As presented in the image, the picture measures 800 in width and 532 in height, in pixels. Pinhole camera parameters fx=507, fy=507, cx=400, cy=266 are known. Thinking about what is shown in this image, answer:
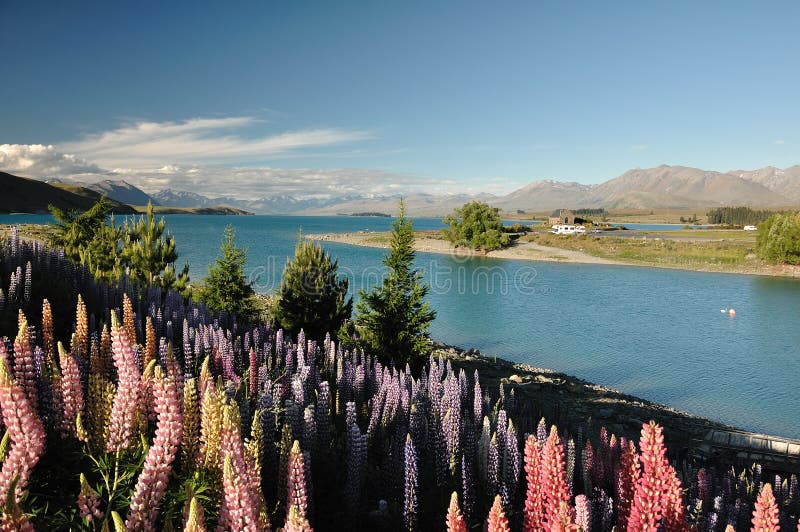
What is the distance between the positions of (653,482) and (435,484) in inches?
86.6

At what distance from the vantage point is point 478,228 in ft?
339

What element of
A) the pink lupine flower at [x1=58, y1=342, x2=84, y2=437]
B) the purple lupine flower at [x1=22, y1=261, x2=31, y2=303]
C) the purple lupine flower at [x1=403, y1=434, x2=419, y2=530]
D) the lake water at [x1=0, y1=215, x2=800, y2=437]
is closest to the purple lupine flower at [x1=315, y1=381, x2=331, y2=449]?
the purple lupine flower at [x1=403, y1=434, x2=419, y2=530]

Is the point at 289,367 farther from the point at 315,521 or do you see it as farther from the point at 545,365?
the point at 545,365

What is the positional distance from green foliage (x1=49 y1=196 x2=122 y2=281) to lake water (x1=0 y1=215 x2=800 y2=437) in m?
15.5

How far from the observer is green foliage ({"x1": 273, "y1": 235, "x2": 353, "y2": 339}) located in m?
20.8

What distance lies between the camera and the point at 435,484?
5020mm

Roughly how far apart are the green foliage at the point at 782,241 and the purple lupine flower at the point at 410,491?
8423 centimetres

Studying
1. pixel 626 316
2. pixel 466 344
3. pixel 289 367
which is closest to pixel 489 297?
pixel 626 316

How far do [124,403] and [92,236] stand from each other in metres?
32.9

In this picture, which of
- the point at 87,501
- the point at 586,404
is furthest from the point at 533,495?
the point at 586,404

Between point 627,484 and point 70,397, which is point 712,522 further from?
point 70,397

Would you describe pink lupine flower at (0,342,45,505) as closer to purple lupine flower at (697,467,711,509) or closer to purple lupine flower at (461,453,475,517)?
purple lupine flower at (461,453,475,517)

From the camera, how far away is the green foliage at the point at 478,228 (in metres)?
101

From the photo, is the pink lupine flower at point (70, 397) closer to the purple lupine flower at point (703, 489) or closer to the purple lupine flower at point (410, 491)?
the purple lupine flower at point (410, 491)
